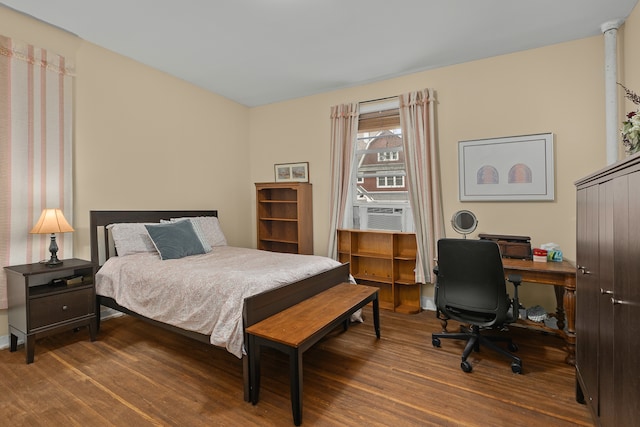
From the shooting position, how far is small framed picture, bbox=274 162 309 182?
15.1ft

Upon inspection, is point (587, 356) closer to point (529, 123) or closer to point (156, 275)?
point (529, 123)

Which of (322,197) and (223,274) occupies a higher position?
(322,197)

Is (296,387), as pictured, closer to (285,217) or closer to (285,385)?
(285,385)

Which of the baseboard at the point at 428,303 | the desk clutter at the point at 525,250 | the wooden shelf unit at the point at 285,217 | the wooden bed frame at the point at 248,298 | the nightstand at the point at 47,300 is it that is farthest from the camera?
the wooden shelf unit at the point at 285,217

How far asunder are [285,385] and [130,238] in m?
2.25

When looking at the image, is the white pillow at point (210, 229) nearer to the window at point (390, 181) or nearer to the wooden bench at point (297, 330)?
the wooden bench at point (297, 330)

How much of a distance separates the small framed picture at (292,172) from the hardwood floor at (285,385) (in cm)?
243

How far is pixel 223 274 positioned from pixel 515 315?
2.19 metres

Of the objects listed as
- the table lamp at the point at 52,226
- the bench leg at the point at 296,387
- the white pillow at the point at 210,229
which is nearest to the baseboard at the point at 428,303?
the bench leg at the point at 296,387

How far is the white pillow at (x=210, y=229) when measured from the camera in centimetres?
393

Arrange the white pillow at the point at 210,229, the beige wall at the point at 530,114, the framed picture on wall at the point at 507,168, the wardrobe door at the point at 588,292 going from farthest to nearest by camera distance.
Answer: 1. the white pillow at the point at 210,229
2. the framed picture on wall at the point at 507,168
3. the beige wall at the point at 530,114
4. the wardrobe door at the point at 588,292

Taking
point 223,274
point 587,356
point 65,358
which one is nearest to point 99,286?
point 65,358

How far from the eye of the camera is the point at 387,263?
3.94 meters

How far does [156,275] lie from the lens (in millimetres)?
2656
